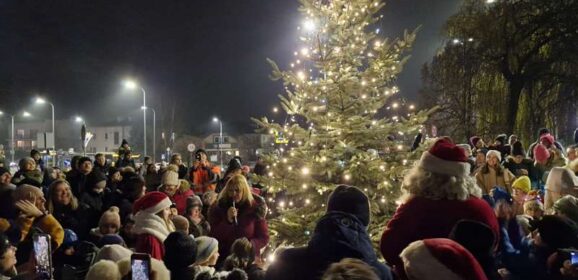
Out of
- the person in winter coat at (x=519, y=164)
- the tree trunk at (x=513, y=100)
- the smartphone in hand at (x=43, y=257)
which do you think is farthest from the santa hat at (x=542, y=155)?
the tree trunk at (x=513, y=100)

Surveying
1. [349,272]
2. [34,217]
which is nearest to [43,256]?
→ [34,217]

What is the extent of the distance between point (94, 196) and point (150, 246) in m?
3.43

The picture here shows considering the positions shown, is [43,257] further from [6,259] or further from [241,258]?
[241,258]

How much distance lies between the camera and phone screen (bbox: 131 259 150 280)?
3289 millimetres

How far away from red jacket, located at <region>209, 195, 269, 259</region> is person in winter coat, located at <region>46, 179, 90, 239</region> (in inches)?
74.5

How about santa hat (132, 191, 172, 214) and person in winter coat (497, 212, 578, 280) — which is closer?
person in winter coat (497, 212, 578, 280)

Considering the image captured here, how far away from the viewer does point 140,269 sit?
10.8 ft

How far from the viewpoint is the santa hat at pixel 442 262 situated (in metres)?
2.48

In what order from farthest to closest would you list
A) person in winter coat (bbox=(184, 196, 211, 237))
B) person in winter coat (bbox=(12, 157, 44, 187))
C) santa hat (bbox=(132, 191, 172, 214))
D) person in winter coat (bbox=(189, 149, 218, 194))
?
person in winter coat (bbox=(189, 149, 218, 194))
person in winter coat (bbox=(12, 157, 44, 187))
person in winter coat (bbox=(184, 196, 211, 237))
santa hat (bbox=(132, 191, 172, 214))

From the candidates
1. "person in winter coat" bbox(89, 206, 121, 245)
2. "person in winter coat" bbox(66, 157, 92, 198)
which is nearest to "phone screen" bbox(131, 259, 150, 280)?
"person in winter coat" bbox(89, 206, 121, 245)

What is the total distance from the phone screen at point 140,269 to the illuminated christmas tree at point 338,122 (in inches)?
126

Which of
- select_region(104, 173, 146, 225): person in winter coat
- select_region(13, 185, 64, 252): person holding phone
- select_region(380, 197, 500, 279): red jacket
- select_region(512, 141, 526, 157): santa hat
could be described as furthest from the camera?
select_region(512, 141, 526, 157): santa hat

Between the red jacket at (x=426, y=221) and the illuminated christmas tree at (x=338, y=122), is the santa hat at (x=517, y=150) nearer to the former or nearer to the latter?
the illuminated christmas tree at (x=338, y=122)

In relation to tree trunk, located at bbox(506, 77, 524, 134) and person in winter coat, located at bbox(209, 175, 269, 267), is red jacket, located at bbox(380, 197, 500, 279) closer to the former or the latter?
person in winter coat, located at bbox(209, 175, 269, 267)
